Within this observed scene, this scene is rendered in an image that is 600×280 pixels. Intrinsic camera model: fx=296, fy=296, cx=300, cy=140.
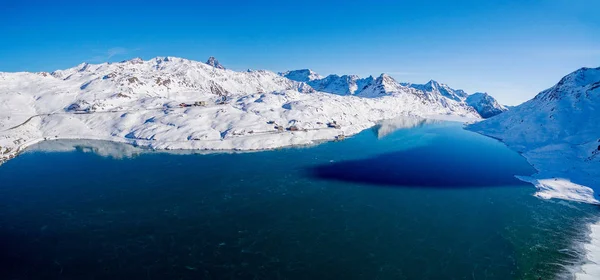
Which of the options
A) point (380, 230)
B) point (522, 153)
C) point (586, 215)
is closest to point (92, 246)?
point (380, 230)

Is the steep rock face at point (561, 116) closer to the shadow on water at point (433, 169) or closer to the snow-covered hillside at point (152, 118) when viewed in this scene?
the shadow on water at point (433, 169)

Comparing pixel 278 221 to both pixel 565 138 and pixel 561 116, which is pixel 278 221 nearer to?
pixel 565 138

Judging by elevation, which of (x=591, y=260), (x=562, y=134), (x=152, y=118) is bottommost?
(x=591, y=260)

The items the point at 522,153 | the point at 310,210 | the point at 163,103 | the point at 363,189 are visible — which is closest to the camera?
the point at 310,210

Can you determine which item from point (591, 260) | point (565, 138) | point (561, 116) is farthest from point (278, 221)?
point (561, 116)

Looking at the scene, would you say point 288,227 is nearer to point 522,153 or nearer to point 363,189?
point 363,189

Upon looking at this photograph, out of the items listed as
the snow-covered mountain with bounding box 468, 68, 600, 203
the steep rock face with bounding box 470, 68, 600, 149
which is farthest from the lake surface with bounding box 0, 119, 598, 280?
the steep rock face with bounding box 470, 68, 600, 149
